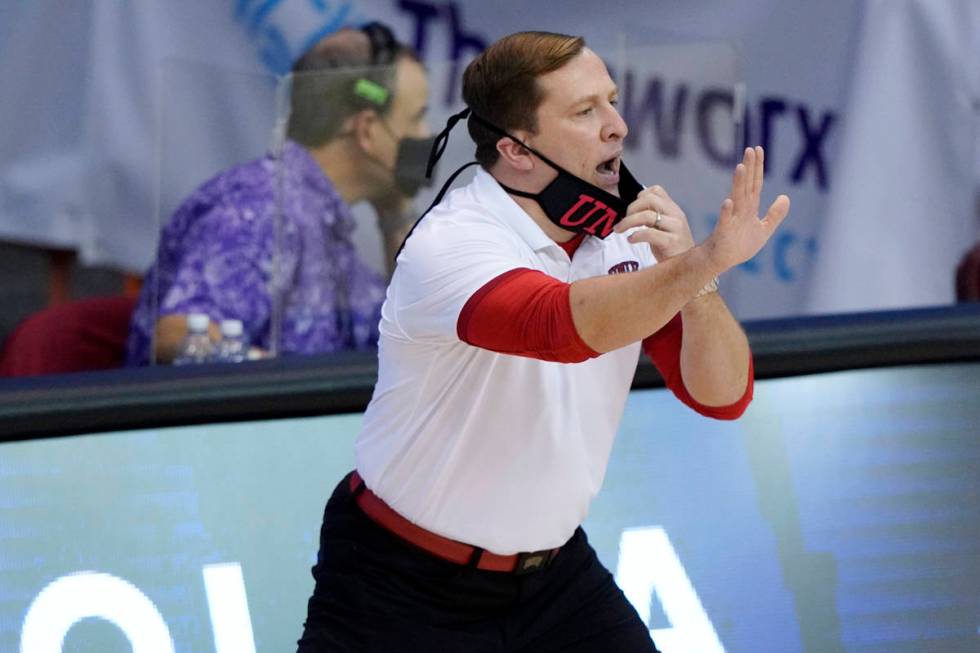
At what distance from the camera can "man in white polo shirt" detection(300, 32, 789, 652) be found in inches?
117

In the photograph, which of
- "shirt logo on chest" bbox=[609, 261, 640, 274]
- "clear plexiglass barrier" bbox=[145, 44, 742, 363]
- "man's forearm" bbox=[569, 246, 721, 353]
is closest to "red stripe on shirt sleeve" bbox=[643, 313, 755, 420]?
"shirt logo on chest" bbox=[609, 261, 640, 274]

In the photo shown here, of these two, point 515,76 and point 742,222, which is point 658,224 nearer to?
point 742,222

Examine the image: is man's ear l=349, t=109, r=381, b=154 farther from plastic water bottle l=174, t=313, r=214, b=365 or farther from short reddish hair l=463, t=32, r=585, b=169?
short reddish hair l=463, t=32, r=585, b=169

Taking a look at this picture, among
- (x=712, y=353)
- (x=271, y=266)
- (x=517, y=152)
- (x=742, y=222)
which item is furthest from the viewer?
(x=271, y=266)

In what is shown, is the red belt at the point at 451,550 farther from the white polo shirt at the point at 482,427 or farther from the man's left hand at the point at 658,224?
the man's left hand at the point at 658,224

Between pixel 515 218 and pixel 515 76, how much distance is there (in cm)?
24

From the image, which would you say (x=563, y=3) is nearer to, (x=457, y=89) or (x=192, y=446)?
(x=457, y=89)

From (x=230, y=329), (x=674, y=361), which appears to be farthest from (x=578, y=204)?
(x=230, y=329)

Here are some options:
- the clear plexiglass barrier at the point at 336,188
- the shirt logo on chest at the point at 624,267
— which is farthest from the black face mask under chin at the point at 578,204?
the clear plexiglass barrier at the point at 336,188

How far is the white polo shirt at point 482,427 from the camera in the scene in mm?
2994

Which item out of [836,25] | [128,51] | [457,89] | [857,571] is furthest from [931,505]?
[128,51]

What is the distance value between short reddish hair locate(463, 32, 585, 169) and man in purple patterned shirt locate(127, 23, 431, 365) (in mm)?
1544

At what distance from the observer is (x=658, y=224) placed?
282 centimetres

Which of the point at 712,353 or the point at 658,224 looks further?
the point at 712,353
